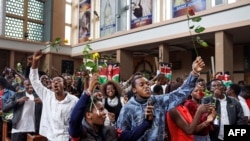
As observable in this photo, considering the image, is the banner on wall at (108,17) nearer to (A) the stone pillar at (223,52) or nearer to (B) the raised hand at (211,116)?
(A) the stone pillar at (223,52)

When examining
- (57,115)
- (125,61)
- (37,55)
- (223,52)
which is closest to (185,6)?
(223,52)

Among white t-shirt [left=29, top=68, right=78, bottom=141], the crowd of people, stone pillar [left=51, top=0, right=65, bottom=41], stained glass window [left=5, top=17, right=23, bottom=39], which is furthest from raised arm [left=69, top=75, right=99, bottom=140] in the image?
stone pillar [left=51, top=0, right=65, bottom=41]

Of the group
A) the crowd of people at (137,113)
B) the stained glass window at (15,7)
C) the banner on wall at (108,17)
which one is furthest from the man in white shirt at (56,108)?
the stained glass window at (15,7)

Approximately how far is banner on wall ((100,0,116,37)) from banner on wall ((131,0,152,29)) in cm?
225

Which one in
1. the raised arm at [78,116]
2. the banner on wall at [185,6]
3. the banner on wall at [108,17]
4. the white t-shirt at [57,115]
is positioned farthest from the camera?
the banner on wall at [108,17]

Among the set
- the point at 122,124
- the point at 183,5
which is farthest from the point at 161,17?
the point at 122,124

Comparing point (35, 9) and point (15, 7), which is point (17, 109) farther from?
point (35, 9)

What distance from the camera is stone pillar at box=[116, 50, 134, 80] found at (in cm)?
1602

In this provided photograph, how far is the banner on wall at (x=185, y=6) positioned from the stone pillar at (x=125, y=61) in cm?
319

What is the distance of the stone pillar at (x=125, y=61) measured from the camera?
16.0m

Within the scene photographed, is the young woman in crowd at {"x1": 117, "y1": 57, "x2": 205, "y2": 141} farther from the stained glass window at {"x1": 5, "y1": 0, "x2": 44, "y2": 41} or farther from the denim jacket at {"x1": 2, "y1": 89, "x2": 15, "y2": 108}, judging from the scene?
the stained glass window at {"x1": 5, "y1": 0, "x2": 44, "y2": 41}

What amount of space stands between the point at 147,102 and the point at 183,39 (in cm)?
1057

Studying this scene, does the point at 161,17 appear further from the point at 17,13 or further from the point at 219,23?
the point at 17,13

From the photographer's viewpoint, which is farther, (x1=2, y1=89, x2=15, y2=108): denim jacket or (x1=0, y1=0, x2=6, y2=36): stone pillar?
(x1=0, y1=0, x2=6, y2=36): stone pillar
